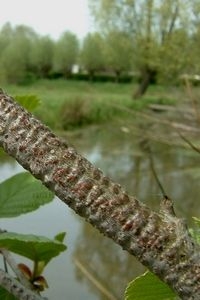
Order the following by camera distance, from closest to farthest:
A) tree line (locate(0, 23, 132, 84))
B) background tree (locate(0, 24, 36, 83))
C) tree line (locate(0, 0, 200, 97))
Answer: tree line (locate(0, 0, 200, 97)) < background tree (locate(0, 24, 36, 83)) < tree line (locate(0, 23, 132, 84))

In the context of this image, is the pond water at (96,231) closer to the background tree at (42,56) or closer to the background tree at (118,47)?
the background tree at (118,47)

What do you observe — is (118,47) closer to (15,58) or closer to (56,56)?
(15,58)

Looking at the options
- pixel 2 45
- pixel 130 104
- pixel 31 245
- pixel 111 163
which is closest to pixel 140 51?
pixel 130 104

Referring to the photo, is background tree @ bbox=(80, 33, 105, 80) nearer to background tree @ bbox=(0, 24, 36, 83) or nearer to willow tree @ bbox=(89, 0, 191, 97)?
background tree @ bbox=(0, 24, 36, 83)

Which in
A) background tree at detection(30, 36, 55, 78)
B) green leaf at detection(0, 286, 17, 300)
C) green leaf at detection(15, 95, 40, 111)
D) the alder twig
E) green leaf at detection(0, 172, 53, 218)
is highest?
green leaf at detection(15, 95, 40, 111)

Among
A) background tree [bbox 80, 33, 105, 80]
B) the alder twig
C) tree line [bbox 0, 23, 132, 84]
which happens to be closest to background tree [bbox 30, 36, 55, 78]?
tree line [bbox 0, 23, 132, 84]

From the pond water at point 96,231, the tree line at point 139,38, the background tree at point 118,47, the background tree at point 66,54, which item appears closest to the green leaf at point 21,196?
the pond water at point 96,231

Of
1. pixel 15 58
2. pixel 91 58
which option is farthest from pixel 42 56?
pixel 15 58
